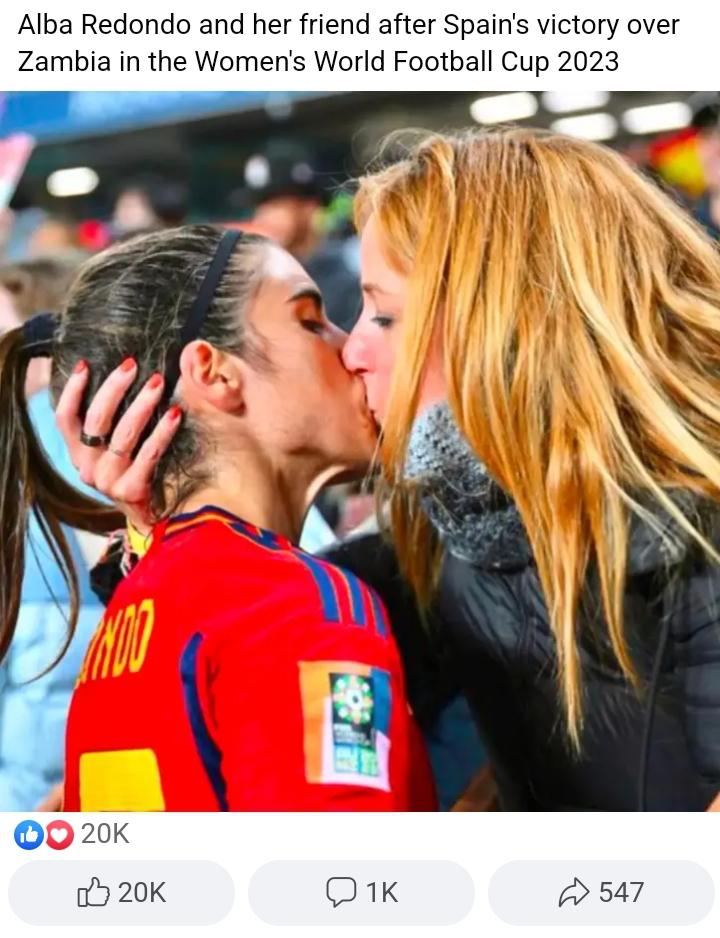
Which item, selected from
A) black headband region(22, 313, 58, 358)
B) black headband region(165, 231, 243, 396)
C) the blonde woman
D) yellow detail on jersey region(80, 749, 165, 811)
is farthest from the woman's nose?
yellow detail on jersey region(80, 749, 165, 811)

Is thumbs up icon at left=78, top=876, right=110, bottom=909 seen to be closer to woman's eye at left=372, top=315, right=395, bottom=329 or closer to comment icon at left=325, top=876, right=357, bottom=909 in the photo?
comment icon at left=325, top=876, right=357, bottom=909

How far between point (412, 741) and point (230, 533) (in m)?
0.20

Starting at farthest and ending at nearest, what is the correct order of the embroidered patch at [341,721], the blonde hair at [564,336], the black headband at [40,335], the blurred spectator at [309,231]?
the blurred spectator at [309,231] < the black headband at [40,335] < the blonde hair at [564,336] < the embroidered patch at [341,721]

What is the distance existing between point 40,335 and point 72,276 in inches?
4.4

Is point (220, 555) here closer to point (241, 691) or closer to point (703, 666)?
point (241, 691)

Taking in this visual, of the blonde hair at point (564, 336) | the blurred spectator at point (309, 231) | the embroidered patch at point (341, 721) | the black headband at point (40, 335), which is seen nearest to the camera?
the embroidered patch at point (341, 721)

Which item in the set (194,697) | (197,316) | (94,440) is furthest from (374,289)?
(194,697)

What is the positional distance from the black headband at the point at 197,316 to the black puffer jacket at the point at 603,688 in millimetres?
Answer: 262

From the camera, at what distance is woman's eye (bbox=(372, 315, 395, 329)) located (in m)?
0.98

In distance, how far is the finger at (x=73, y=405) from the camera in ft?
3.20

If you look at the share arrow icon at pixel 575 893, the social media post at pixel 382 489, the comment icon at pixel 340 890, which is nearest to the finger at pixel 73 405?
the social media post at pixel 382 489

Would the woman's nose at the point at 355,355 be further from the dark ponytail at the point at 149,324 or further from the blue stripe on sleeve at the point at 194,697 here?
the blue stripe on sleeve at the point at 194,697

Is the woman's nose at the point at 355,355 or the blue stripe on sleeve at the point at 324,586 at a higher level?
the woman's nose at the point at 355,355

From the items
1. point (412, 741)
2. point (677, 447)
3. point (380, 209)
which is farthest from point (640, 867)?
point (380, 209)
